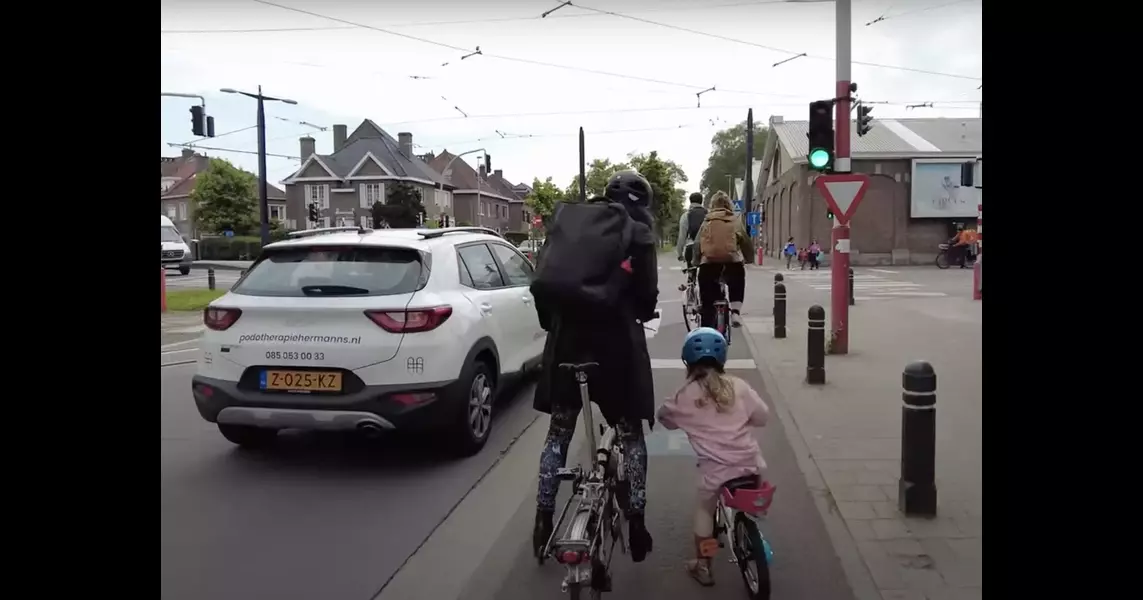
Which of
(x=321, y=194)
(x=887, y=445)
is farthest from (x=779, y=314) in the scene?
(x=321, y=194)

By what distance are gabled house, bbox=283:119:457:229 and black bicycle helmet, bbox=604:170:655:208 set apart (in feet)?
196

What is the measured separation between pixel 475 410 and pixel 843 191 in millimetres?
5345

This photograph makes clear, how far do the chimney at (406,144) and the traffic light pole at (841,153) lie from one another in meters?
59.9

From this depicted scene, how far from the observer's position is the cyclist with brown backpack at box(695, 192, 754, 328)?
8969 millimetres

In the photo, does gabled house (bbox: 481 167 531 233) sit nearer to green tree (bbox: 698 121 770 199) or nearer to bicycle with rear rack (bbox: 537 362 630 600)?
green tree (bbox: 698 121 770 199)

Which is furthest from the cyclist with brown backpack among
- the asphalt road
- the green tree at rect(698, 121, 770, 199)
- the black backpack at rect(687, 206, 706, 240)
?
the green tree at rect(698, 121, 770, 199)

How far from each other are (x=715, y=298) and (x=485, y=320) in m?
4.57

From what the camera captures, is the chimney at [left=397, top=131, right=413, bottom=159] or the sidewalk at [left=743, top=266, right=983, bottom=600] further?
the chimney at [left=397, top=131, right=413, bottom=159]

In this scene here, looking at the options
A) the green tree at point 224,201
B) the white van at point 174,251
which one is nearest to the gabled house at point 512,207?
the green tree at point 224,201

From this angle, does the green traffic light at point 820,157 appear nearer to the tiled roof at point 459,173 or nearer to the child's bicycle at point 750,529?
the child's bicycle at point 750,529

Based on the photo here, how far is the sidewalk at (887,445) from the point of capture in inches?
145

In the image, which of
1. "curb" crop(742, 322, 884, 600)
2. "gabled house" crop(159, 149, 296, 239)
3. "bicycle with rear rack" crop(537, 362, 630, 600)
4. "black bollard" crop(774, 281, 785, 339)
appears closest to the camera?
"bicycle with rear rack" crop(537, 362, 630, 600)
